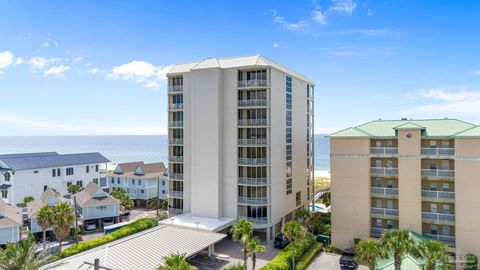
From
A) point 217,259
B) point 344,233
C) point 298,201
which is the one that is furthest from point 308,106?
point 217,259

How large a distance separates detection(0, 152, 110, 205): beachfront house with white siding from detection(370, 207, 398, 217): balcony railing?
50.8 metres

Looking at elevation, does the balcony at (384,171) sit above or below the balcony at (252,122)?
below

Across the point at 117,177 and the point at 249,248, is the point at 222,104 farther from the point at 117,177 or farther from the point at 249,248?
the point at 117,177

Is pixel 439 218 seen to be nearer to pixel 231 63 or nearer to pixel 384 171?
pixel 384 171

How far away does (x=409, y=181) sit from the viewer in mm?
35469

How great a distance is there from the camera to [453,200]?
33969 millimetres

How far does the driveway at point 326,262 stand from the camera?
1324 inches

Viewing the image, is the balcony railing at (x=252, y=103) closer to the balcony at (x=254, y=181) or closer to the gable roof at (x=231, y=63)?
the gable roof at (x=231, y=63)

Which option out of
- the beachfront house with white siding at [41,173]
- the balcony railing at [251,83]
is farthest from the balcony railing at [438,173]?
the beachfront house with white siding at [41,173]

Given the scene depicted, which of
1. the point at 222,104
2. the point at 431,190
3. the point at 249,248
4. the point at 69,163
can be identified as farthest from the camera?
the point at 69,163

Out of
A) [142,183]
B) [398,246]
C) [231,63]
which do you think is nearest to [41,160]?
[142,183]

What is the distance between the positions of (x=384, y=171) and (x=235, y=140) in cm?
1702

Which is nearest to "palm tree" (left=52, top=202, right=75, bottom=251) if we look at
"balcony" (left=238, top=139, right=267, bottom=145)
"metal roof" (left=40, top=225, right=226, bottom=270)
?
"metal roof" (left=40, top=225, right=226, bottom=270)

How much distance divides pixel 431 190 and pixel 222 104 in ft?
81.1
